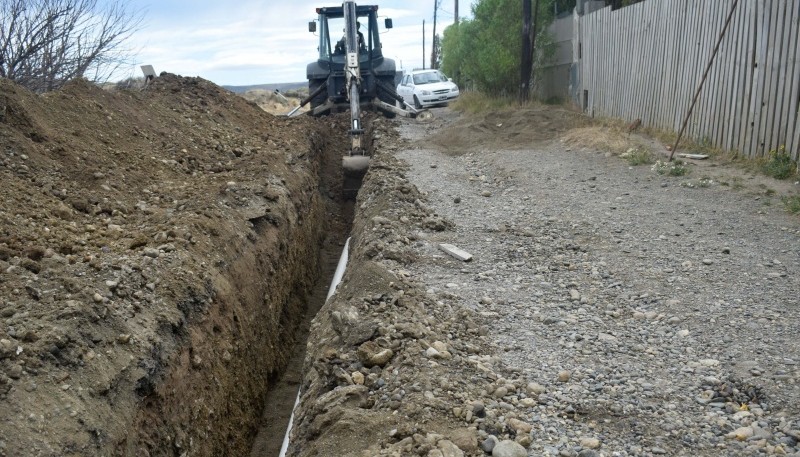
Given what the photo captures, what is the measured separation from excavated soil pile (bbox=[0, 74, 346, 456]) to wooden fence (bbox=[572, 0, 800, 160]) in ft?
19.0

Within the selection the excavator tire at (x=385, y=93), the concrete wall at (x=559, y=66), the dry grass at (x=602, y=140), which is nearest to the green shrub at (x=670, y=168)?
the dry grass at (x=602, y=140)

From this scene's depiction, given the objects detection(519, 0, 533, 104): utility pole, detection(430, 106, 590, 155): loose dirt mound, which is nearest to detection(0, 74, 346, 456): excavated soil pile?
detection(430, 106, 590, 155): loose dirt mound

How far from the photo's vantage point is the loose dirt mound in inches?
541

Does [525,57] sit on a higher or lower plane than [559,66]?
higher

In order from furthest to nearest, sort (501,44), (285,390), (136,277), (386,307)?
1. (501,44)
2. (285,390)
3. (136,277)
4. (386,307)

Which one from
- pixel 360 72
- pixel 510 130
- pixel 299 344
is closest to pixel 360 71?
pixel 360 72

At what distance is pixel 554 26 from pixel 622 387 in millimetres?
17790

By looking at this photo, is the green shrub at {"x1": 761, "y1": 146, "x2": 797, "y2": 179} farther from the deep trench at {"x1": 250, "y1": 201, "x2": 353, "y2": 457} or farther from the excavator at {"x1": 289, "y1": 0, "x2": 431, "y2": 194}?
the excavator at {"x1": 289, "y1": 0, "x2": 431, "y2": 194}

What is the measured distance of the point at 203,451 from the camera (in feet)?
16.9

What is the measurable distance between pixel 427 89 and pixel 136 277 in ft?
68.4

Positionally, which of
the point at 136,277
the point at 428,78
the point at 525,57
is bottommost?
the point at 136,277

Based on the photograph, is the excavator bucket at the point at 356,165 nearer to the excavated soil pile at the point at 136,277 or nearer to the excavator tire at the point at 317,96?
the excavated soil pile at the point at 136,277

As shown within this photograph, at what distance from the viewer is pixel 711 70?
10172 millimetres

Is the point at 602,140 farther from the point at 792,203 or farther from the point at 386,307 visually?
the point at 386,307
